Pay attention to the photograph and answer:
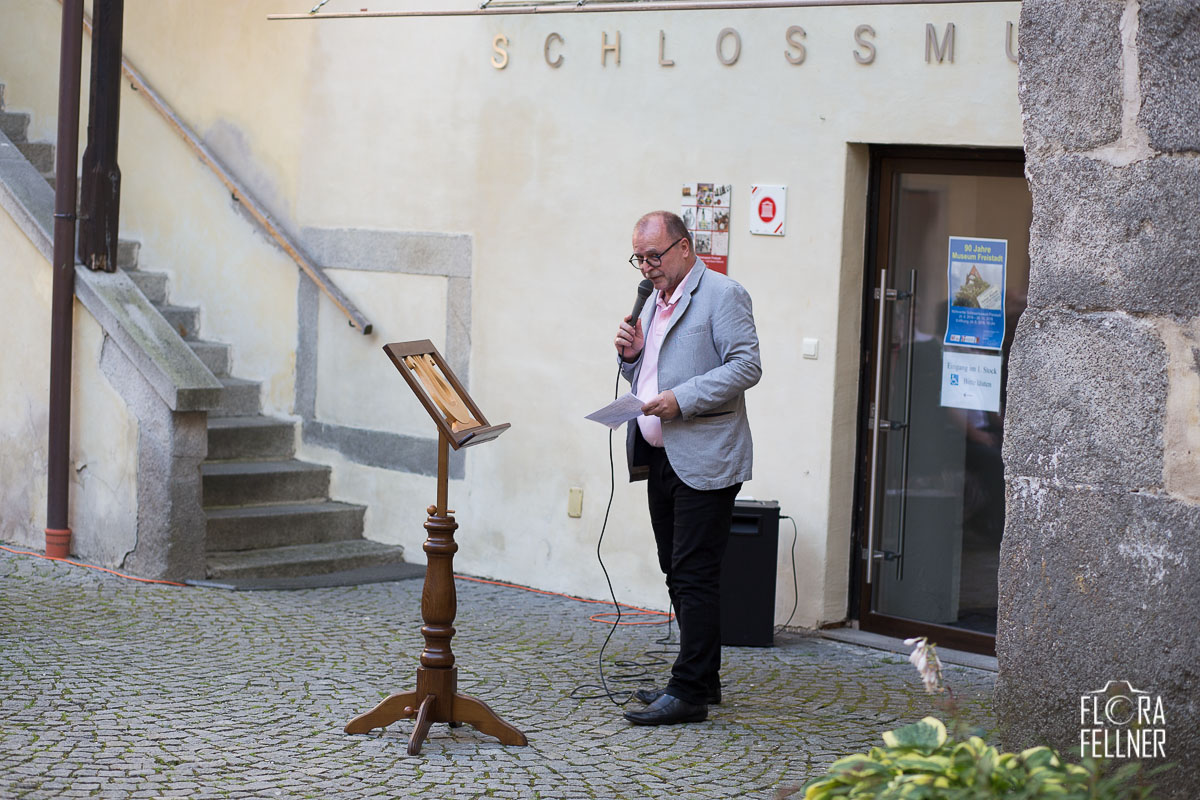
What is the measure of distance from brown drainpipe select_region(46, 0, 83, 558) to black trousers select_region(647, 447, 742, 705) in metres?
4.00

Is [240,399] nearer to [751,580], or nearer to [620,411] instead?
[751,580]

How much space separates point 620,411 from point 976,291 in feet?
7.67

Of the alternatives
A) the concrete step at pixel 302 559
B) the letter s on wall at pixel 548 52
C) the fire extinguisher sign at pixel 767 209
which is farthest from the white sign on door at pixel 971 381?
the concrete step at pixel 302 559

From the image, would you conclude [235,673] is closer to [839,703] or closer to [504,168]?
[839,703]

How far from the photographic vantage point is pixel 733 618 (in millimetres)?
7043

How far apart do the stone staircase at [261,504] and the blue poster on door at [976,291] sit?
11.7 ft

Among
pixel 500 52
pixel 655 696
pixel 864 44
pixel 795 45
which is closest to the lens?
pixel 655 696

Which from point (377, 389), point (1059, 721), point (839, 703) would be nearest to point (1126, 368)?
point (1059, 721)

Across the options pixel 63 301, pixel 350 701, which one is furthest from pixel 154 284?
pixel 350 701

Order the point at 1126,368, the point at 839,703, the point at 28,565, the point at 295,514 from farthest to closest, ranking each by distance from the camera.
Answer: the point at 295,514 < the point at 28,565 < the point at 839,703 < the point at 1126,368

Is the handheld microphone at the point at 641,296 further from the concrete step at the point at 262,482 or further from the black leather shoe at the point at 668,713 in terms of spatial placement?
the concrete step at the point at 262,482

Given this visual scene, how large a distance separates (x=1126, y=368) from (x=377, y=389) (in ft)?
19.0

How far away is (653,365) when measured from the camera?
577 centimetres

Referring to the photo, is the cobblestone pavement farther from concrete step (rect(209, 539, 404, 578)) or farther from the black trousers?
concrete step (rect(209, 539, 404, 578))
